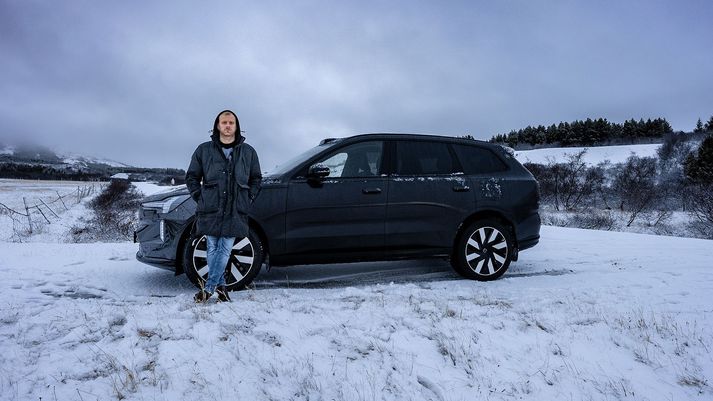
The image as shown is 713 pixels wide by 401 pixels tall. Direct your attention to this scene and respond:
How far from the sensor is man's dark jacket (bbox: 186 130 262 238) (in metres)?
3.93

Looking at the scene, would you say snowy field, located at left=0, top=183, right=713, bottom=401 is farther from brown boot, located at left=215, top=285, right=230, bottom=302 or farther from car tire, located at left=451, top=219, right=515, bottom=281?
car tire, located at left=451, top=219, right=515, bottom=281

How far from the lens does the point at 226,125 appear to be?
3.94 m

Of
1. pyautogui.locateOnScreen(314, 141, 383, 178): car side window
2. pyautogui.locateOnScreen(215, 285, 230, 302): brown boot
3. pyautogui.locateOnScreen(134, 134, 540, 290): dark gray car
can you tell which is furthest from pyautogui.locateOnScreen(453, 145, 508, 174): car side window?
pyautogui.locateOnScreen(215, 285, 230, 302): brown boot

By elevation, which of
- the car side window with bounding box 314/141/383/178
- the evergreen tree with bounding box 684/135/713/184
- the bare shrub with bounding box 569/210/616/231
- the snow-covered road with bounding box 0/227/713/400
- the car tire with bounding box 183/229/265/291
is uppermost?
the evergreen tree with bounding box 684/135/713/184

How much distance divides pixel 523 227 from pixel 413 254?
1.49 meters

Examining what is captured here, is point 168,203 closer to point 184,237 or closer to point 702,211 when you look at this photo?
point 184,237

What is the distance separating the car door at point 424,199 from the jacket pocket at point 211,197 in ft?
6.54

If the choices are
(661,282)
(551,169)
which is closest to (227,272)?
(661,282)

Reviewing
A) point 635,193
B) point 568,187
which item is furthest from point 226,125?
point 568,187

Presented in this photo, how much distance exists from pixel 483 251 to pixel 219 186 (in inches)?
126

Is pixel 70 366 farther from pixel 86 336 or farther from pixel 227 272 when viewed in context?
pixel 227 272

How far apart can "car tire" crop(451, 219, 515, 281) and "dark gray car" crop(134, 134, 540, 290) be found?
0.04 feet

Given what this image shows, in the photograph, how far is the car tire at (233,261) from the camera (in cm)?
461

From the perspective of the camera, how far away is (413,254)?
17.4 feet
